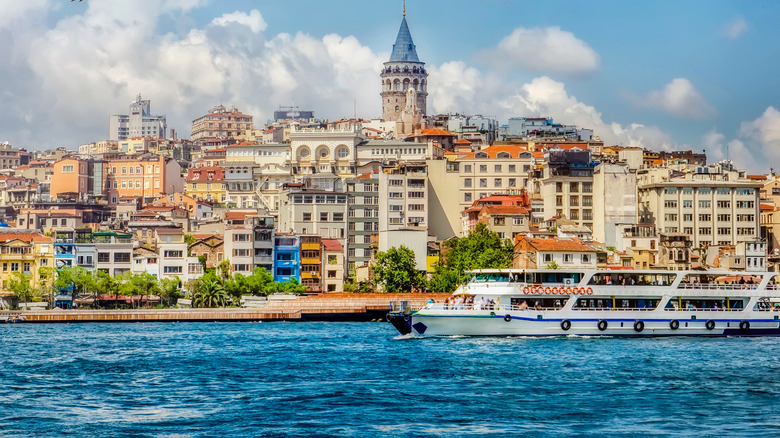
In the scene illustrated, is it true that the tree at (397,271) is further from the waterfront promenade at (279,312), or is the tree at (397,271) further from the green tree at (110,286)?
the green tree at (110,286)

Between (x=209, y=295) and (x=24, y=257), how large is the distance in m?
16.3

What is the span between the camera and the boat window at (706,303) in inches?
2349

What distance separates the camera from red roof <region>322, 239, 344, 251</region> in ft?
336

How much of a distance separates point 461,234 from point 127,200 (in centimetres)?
4812

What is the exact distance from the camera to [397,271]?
311ft

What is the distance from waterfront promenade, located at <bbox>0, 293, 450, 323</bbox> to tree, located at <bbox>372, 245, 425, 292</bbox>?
433 cm

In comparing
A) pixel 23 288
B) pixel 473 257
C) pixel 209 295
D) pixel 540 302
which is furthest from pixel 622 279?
pixel 23 288

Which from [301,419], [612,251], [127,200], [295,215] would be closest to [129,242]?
[295,215]

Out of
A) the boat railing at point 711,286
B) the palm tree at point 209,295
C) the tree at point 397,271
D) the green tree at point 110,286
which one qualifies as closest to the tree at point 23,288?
the green tree at point 110,286

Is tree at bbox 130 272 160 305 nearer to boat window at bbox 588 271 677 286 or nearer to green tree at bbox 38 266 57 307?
green tree at bbox 38 266 57 307

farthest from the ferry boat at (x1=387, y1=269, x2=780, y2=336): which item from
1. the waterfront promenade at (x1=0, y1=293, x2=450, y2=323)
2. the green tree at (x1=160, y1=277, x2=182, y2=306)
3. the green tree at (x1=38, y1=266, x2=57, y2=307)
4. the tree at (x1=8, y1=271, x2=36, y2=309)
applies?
the tree at (x1=8, y1=271, x2=36, y2=309)

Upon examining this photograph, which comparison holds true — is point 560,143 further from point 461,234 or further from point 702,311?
point 702,311

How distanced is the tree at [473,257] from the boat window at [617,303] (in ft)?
90.4

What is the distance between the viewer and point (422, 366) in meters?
46.0
